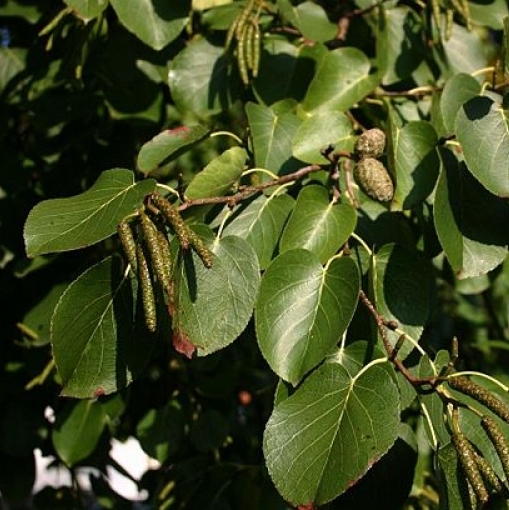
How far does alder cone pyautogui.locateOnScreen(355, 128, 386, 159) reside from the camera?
4.38 ft

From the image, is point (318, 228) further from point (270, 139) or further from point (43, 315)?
point (43, 315)

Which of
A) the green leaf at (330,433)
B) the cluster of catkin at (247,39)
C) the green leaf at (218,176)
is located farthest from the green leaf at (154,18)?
the green leaf at (330,433)

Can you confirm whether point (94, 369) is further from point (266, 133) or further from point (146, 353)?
point (266, 133)

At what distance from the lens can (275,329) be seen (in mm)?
1194

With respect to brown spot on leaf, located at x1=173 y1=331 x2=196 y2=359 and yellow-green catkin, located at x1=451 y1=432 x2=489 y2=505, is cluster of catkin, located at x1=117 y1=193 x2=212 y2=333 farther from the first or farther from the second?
yellow-green catkin, located at x1=451 y1=432 x2=489 y2=505

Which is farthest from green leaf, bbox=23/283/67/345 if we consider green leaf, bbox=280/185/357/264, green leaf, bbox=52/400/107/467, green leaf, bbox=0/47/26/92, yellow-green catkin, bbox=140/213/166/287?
yellow-green catkin, bbox=140/213/166/287

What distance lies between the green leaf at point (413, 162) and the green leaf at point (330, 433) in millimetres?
300

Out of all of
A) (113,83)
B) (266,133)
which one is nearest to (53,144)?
(113,83)

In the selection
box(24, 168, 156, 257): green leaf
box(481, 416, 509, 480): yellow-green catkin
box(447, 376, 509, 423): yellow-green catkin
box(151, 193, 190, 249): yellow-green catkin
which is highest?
box(151, 193, 190, 249): yellow-green catkin

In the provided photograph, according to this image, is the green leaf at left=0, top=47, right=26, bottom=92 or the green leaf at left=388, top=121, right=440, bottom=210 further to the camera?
the green leaf at left=0, top=47, right=26, bottom=92

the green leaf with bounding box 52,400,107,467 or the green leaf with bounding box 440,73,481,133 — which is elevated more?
the green leaf with bounding box 440,73,481,133

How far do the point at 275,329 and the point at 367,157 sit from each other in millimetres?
307

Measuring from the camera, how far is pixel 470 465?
3.40 ft

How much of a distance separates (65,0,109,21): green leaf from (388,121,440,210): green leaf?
53cm
